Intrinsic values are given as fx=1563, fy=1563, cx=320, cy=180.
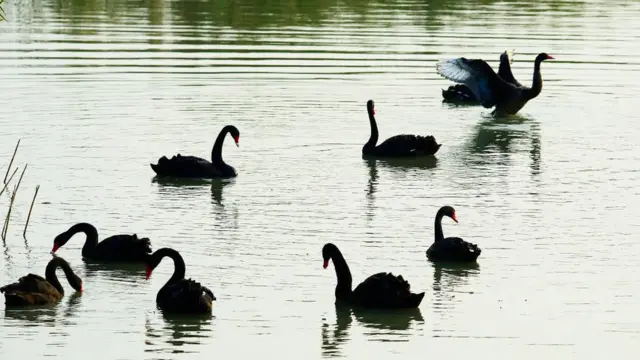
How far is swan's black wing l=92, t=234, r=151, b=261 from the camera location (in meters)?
13.2

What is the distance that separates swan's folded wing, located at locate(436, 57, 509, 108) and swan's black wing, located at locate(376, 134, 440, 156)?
415 cm

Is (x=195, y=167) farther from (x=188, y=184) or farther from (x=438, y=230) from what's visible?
(x=438, y=230)

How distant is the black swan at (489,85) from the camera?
2280 cm

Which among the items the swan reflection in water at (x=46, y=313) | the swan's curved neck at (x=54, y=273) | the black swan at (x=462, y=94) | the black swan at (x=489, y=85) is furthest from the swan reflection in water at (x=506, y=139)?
the swan reflection in water at (x=46, y=313)

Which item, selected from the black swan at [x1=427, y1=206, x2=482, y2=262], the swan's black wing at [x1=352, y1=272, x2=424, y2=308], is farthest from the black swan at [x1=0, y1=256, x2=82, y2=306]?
the black swan at [x1=427, y1=206, x2=482, y2=262]

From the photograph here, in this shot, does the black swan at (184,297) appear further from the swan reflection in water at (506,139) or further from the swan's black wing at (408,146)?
the swan reflection in water at (506,139)

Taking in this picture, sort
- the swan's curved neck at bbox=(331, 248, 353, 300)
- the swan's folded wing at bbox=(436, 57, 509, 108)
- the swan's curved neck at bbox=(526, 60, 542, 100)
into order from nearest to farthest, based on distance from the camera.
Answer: the swan's curved neck at bbox=(331, 248, 353, 300) → the swan's folded wing at bbox=(436, 57, 509, 108) → the swan's curved neck at bbox=(526, 60, 542, 100)

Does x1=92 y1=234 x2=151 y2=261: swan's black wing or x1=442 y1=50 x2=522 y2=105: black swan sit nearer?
x1=92 y1=234 x2=151 y2=261: swan's black wing

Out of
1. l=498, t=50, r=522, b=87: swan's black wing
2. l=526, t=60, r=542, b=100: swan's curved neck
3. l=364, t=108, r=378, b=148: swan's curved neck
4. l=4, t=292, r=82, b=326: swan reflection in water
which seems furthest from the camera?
l=498, t=50, r=522, b=87: swan's black wing

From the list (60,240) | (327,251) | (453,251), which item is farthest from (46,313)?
(453,251)

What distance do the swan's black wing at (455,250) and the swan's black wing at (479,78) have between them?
31.2 ft

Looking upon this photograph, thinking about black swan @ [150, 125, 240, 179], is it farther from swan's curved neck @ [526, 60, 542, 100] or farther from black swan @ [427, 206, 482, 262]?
swan's curved neck @ [526, 60, 542, 100]

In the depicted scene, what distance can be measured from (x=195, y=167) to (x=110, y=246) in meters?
4.08

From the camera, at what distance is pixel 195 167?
17.3 meters
